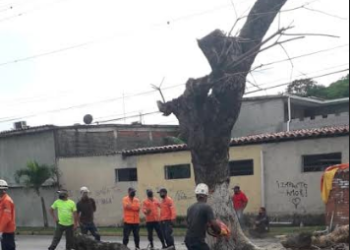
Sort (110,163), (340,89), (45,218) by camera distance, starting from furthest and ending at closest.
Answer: (340,89), (45,218), (110,163)

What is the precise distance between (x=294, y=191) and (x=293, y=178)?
16.8 inches

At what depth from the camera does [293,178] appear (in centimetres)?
1912

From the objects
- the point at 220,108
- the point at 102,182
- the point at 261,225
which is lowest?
the point at 261,225

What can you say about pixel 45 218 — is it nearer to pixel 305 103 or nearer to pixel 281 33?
pixel 305 103

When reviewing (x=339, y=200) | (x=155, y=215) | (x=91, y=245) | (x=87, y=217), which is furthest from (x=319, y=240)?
(x=87, y=217)

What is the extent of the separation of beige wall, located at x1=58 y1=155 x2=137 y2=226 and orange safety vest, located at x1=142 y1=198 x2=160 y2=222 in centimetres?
949

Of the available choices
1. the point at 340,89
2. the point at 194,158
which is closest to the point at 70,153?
the point at 194,158

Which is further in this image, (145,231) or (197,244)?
(145,231)

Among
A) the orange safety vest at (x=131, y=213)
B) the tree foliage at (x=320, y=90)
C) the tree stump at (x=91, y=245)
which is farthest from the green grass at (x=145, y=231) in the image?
the tree foliage at (x=320, y=90)

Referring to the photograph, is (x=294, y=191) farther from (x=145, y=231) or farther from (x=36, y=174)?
(x=36, y=174)


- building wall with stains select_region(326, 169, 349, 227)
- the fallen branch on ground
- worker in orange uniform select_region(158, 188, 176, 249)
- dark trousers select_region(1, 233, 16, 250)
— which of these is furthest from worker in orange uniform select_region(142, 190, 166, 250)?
dark trousers select_region(1, 233, 16, 250)

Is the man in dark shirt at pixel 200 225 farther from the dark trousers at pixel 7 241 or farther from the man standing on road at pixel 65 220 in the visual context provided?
the man standing on road at pixel 65 220

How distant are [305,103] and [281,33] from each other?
74.9 feet

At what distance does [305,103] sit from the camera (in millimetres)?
31203
